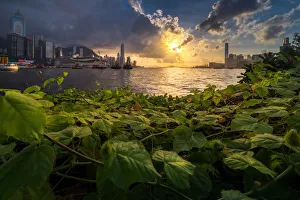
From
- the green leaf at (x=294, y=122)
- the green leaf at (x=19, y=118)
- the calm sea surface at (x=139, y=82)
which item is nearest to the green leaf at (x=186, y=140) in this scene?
the green leaf at (x=294, y=122)

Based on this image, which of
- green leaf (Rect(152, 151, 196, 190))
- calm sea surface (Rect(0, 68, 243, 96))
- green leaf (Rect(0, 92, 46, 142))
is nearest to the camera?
green leaf (Rect(0, 92, 46, 142))

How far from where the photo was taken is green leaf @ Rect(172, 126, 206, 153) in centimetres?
89

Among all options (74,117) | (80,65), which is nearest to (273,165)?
(74,117)

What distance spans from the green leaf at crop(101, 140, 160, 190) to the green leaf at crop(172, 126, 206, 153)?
1.01 feet

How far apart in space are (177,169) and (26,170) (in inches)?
16.0

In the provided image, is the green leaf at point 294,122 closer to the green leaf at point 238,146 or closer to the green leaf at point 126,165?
the green leaf at point 238,146

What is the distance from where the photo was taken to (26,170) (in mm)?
559

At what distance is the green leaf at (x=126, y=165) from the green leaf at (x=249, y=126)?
55 centimetres

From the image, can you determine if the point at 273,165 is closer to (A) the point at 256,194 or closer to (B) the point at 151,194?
(A) the point at 256,194

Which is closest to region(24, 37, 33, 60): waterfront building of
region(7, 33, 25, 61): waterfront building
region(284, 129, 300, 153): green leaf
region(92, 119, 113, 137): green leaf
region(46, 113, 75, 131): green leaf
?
region(7, 33, 25, 61): waterfront building

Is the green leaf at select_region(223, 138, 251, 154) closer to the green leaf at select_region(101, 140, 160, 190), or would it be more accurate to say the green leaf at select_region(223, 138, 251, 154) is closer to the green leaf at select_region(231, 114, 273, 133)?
the green leaf at select_region(231, 114, 273, 133)

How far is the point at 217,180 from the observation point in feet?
2.83

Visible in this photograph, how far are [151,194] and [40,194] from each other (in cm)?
37

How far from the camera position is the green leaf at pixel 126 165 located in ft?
1.81
